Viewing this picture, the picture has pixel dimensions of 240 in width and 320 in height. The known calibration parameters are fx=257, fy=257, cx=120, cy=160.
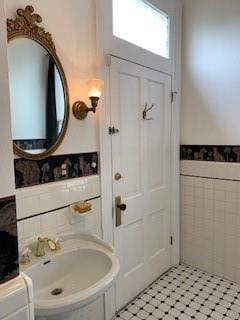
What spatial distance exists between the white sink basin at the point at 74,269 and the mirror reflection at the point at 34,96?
578mm

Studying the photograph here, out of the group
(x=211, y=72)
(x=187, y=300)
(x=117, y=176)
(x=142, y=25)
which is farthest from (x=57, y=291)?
(x=211, y=72)

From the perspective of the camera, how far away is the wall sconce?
1.58 metres

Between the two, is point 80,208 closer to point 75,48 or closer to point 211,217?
point 75,48

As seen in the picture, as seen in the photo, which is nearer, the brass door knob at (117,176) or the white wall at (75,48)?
the white wall at (75,48)

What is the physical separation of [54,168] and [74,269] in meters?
0.58

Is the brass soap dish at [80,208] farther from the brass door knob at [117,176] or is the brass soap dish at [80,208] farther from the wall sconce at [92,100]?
the wall sconce at [92,100]

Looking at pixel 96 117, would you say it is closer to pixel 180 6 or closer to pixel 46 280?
pixel 46 280

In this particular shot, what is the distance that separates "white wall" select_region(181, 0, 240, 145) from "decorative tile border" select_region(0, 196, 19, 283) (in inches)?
80.5

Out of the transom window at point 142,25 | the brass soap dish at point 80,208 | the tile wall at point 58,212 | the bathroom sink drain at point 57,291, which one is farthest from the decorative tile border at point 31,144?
the transom window at point 142,25

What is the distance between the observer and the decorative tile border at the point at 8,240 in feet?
2.62

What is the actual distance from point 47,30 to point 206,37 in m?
1.59

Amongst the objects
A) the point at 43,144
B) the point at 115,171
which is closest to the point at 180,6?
the point at 115,171

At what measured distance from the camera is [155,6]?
2.19m

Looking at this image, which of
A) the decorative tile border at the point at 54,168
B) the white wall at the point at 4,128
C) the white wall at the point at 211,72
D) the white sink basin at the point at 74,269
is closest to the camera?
the white wall at the point at 4,128
